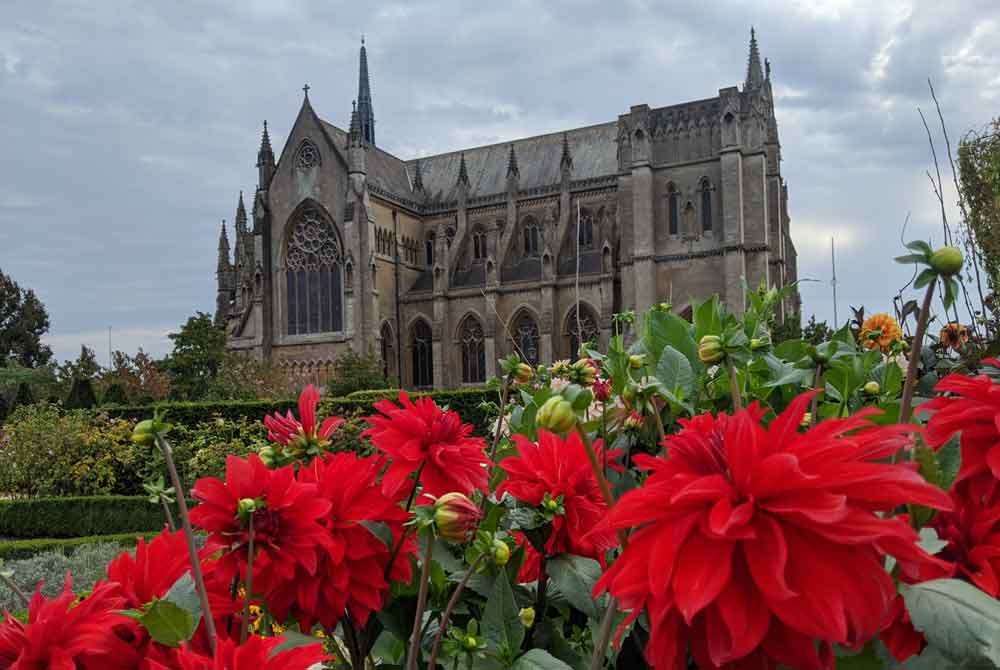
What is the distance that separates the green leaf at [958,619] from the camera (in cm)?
66

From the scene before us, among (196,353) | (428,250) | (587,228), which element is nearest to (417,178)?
(428,250)

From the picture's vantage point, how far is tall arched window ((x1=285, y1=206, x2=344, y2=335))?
34.0 metres

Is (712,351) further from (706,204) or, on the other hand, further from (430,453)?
(706,204)

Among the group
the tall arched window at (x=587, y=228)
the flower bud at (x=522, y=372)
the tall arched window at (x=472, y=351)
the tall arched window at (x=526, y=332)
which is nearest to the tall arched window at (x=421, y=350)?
the tall arched window at (x=472, y=351)

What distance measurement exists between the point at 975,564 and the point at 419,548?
72cm

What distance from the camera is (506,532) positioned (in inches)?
50.3

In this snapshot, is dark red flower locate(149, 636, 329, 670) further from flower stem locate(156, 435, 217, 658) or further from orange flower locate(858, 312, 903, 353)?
orange flower locate(858, 312, 903, 353)

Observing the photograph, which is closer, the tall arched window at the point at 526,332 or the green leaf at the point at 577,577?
the green leaf at the point at 577,577

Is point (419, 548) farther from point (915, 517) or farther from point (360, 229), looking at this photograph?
point (360, 229)

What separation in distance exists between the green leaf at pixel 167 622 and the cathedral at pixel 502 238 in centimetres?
2898

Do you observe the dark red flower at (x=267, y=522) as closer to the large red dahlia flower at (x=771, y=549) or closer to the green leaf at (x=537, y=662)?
the green leaf at (x=537, y=662)

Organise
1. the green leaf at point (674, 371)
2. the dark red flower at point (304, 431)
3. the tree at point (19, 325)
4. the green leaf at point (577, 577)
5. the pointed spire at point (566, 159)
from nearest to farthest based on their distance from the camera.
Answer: the green leaf at point (577, 577)
the dark red flower at point (304, 431)
the green leaf at point (674, 371)
the pointed spire at point (566, 159)
the tree at point (19, 325)

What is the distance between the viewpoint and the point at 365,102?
168 feet

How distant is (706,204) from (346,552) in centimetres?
3035
